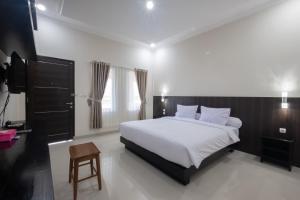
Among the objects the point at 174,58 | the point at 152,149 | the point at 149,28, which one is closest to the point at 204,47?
the point at 174,58

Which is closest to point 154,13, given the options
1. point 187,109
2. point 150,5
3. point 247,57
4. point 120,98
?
point 150,5

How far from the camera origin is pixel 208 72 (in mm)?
4059

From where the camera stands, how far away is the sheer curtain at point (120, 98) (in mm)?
4746

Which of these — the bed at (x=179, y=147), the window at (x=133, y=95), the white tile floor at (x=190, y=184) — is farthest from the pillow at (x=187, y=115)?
the window at (x=133, y=95)

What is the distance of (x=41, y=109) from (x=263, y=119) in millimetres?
5129

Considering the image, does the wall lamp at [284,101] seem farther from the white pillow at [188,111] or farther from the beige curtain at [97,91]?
the beige curtain at [97,91]

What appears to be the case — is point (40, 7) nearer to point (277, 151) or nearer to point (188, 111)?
point (188, 111)

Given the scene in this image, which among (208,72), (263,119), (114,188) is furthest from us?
(208,72)

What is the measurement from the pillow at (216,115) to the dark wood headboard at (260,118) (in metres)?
0.25

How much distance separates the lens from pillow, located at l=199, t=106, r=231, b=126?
11.0ft

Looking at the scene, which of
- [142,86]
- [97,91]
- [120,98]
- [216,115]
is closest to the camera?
[216,115]

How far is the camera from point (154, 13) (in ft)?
10.4

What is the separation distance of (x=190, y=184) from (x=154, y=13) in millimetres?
3336

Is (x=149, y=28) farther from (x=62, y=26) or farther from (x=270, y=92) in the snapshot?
(x=270, y=92)
